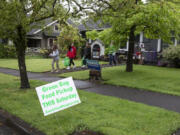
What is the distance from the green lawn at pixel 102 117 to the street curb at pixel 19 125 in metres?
0.12

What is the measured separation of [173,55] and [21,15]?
1139 cm

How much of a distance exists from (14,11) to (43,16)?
57.2 inches

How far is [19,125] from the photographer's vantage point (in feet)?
14.7

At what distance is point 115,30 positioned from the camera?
34.7 ft

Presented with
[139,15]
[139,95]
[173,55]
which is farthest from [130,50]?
[139,95]

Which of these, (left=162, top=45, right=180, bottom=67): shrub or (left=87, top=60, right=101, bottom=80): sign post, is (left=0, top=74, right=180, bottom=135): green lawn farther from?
(left=162, top=45, right=180, bottom=67): shrub

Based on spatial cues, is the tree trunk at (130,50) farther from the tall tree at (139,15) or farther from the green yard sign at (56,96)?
the green yard sign at (56,96)

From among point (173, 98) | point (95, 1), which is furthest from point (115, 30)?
point (173, 98)

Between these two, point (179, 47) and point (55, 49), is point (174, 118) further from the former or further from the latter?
point (179, 47)

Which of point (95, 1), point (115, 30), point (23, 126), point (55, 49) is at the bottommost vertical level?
point (23, 126)

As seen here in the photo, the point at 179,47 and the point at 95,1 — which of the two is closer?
the point at 95,1

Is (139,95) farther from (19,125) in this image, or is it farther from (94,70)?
(19,125)

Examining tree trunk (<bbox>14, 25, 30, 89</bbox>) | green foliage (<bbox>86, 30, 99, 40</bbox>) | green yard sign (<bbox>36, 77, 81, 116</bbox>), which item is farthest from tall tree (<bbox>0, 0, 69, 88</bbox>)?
green foliage (<bbox>86, 30, 99, 40</bbox>)

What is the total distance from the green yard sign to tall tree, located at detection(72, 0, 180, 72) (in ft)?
13.4
